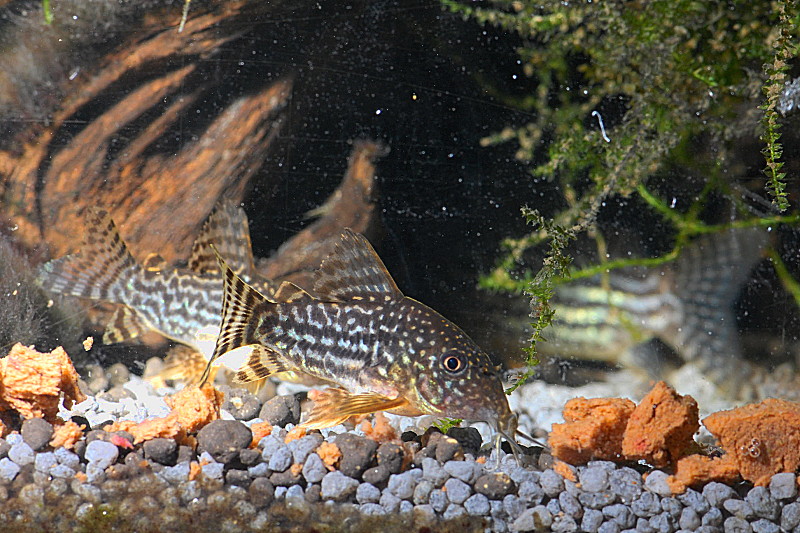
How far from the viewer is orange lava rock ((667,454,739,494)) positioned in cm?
244

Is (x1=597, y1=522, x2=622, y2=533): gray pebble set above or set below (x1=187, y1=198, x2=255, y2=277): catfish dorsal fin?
below

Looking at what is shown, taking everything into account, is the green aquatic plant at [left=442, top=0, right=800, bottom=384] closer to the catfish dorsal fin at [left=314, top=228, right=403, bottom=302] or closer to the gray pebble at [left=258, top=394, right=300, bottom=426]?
the catfish dorsal fin at [left=314, top=228, right=403, bottom=302]

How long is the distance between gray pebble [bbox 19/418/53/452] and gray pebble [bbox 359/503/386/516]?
1.31 metres

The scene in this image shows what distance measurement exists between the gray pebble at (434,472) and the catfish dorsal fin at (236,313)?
2.92 ft

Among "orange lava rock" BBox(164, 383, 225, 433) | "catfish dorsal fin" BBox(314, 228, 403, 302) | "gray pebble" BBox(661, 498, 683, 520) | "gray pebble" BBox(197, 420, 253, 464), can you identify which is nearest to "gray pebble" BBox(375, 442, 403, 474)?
"gray pebble" BBox(197, 420, 253, 464)

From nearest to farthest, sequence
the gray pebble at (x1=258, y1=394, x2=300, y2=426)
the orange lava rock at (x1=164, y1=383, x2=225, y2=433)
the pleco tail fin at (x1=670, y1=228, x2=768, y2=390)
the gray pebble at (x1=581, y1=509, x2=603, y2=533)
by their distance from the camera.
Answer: the gray pebble at (x1=581, y1=509, x2=603, y2=533), the orange lava rock at (x1=164, y1=383, x2=225, y2=433), the gray pebble at (x1=258, y1=394, x2=300, y2=426), the pleco tail fin at (x1=670, y1=228, x2=768, y2=390)

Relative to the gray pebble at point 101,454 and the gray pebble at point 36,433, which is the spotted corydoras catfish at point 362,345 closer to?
the gray pebble at point 101,454

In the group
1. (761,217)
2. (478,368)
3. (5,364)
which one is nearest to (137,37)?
(5,364)

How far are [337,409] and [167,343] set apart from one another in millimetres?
1668

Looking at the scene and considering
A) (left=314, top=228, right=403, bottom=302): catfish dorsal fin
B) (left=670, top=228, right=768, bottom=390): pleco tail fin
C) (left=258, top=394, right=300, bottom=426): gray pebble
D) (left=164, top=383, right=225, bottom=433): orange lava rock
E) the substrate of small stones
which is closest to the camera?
the substrate of small stones

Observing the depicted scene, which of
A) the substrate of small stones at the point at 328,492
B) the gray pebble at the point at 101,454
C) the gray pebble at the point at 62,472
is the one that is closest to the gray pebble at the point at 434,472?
the substrate of small stones at the point at 328,492

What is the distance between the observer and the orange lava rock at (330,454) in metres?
2.49

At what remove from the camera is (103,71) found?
3.06 metres

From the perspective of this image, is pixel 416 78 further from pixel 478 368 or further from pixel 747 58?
pixel 747 58
